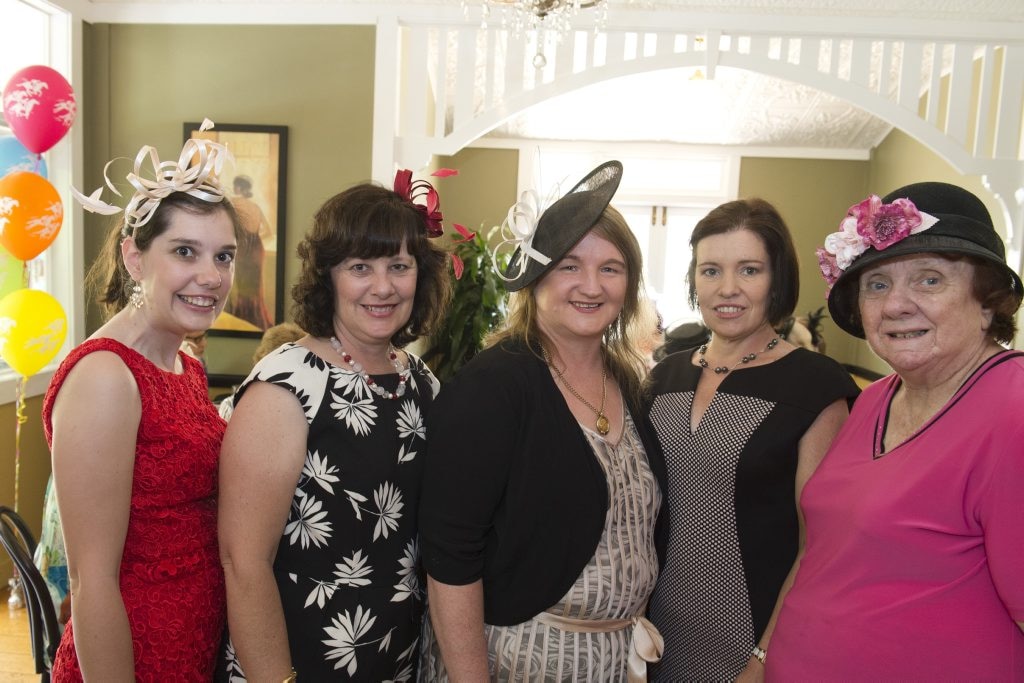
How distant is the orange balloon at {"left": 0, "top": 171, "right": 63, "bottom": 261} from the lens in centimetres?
298

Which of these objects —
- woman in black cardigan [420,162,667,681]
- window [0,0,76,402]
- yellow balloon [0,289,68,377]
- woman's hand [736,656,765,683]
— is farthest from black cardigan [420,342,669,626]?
window [0,0,76,402]

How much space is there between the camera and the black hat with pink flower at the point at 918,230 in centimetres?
120

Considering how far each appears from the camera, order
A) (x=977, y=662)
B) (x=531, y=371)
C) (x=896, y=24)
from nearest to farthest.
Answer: (x=977, y=662) < (x=531, y=371) < (x=896, y=24)

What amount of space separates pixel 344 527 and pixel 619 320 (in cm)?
78

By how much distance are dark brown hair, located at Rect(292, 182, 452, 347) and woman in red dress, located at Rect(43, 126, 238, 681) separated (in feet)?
0.73

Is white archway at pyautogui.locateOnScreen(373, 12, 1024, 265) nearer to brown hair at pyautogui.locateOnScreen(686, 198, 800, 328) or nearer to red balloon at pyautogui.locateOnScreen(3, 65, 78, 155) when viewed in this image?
red balloon at pyautogui.locateOnScreen(3, 65, 78, 155)

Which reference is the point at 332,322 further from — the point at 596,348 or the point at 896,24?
the point at 896,24

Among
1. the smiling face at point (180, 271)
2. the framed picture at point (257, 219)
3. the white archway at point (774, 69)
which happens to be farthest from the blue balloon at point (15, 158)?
the smiling face at point (180, 271)

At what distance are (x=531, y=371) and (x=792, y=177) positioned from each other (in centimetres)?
639

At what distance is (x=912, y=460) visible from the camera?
1.19 m

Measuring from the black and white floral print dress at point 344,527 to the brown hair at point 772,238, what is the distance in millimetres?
951

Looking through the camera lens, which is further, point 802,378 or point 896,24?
point 896,24

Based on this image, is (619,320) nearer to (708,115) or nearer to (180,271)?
(180,271)

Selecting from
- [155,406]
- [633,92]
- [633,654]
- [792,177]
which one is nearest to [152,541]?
[155,406]
